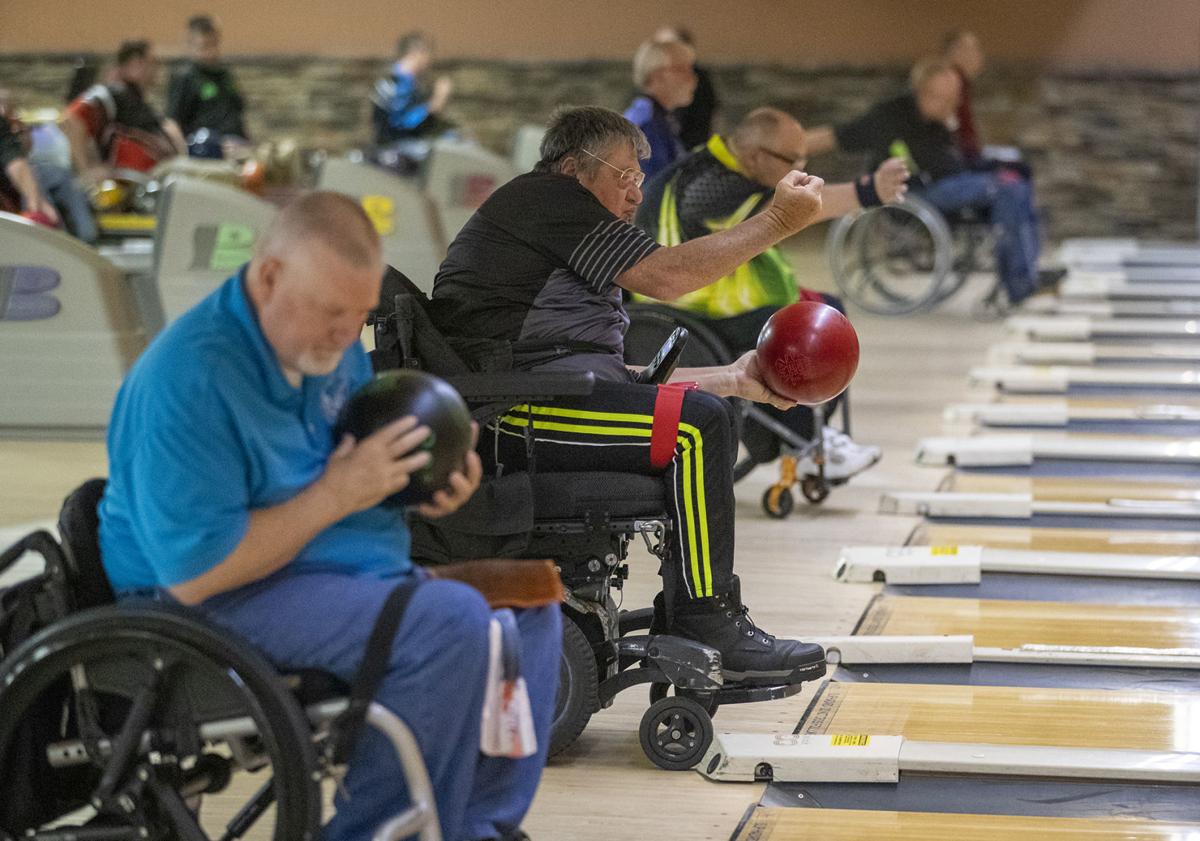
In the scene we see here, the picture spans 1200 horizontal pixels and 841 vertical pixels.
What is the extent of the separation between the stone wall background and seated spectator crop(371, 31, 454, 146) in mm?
1505

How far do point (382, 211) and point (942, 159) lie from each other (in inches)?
108

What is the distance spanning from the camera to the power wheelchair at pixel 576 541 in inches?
108

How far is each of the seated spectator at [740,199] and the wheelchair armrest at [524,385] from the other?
1567mm

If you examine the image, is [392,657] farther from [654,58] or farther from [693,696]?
[654,58]

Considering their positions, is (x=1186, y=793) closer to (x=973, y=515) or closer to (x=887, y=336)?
(x=973, y=515)

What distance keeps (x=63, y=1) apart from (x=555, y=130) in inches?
440

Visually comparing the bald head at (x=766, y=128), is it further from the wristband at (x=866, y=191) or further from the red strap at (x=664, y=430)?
the red strap at (x=664, y=430)

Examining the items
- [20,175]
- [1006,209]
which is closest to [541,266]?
[20,175]

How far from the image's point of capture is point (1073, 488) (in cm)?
507

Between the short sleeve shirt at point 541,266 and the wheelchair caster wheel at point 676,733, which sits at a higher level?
the short sleeve shirt at point 541,266

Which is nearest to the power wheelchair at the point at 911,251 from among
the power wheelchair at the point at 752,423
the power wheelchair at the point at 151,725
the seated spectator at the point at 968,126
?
the seated spectator at the point at 968,126

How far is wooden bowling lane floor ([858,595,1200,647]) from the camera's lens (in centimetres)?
357

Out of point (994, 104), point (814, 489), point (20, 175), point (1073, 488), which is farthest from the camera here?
point (994, 104)

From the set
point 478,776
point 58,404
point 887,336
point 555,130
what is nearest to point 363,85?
point 887,336
